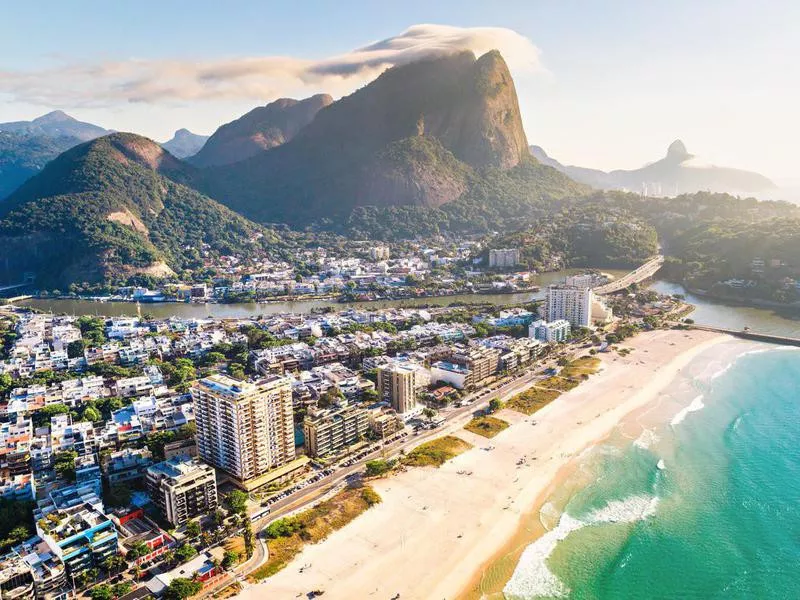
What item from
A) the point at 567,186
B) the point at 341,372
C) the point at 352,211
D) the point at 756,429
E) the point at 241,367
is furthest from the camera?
the point at 567,186

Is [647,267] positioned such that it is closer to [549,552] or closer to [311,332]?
[311,332]

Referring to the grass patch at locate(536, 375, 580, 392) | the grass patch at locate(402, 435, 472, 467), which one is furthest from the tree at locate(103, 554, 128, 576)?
the grass patch at locate(536, 375, 580, 392)

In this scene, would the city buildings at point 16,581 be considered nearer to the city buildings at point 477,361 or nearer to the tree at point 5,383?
the tree at point 5,383

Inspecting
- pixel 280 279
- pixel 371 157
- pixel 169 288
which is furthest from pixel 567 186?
pixel 169 288

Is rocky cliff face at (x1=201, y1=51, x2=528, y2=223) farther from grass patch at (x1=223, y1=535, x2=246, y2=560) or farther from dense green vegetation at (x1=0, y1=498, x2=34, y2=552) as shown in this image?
grass patch at (x1=223, y1=535, x2=246, y2=560)

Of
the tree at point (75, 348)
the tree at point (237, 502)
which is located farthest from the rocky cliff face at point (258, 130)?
the tree at point (237, 502)

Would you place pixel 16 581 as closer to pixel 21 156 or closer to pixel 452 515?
pixel 452 515
